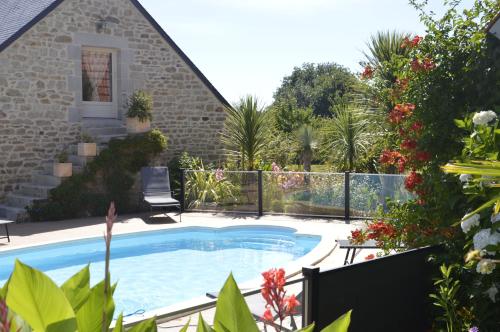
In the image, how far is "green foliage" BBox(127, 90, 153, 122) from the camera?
12.7 meters

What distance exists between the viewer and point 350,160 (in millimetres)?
12914

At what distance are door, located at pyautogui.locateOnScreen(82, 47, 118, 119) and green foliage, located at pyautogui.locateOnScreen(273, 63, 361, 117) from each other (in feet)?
83.1

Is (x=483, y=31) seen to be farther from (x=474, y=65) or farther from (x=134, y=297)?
(x=134, y=297)

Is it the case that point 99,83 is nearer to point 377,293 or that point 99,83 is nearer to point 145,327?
point 377,293

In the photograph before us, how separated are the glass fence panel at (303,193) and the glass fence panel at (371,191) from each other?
0.85ft

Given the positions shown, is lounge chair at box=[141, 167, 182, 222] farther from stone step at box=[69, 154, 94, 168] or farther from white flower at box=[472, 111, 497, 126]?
white flower at box=[472, 111, 497, 126]

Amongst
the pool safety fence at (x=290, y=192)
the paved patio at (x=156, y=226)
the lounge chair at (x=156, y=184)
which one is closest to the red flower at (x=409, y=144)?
the paved patio at (x=156, y=226)

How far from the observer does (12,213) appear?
37.0 ft

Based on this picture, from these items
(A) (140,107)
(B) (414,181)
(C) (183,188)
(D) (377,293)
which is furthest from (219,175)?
(D) (377,293)

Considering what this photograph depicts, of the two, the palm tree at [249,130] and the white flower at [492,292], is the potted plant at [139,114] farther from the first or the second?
the white flower at [492,292]

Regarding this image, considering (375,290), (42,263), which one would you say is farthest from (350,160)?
(375,290)

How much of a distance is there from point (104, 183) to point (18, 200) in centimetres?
182

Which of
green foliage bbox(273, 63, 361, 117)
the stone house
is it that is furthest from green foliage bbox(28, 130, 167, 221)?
green foliage bbox(273, 63, 361, 117)

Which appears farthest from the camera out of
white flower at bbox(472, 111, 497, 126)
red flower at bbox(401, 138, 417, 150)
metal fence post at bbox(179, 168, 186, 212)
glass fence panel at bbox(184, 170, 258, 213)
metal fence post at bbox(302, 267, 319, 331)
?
metal fence post at bbox(179, 168, 186, 212)
